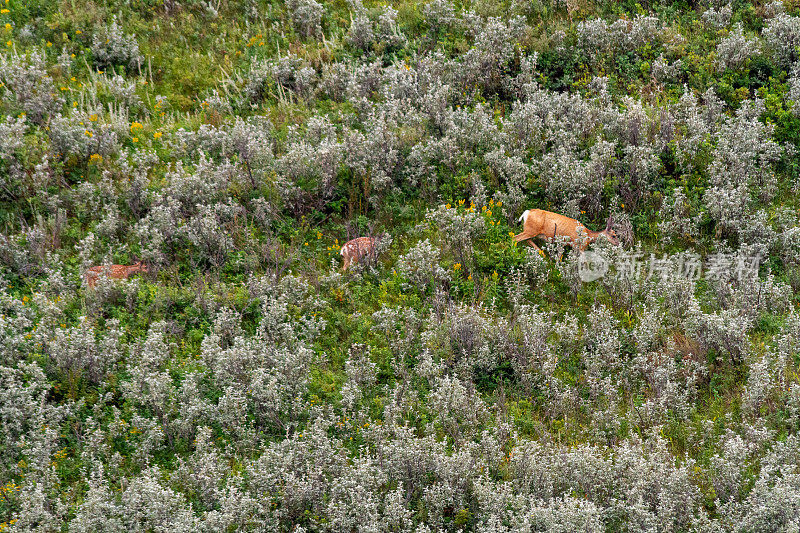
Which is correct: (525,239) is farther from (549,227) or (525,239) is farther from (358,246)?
(358,246)

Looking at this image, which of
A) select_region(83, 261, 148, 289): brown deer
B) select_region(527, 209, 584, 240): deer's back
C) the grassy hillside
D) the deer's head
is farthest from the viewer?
select_region(527, 209, 584, 240): deer's back

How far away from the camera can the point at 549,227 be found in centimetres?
895

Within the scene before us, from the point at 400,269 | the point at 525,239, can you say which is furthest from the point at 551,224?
the point at 400,269

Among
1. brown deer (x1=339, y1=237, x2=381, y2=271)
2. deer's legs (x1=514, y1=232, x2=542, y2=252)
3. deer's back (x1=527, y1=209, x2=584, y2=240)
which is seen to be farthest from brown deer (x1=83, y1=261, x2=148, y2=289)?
deer's back (x1=527, y1=209, x2=584, y2=240)

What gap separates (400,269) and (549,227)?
181cm

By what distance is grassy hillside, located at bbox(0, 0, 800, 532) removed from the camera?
628 centimetres

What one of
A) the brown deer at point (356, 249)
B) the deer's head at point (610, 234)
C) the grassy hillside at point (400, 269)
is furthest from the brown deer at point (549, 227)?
the brown deer at point (356, 249)

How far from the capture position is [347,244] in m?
8.80

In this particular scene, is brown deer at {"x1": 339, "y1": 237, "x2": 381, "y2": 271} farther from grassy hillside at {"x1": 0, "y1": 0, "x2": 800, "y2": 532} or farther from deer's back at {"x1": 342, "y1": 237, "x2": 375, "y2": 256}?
grassy hillside at {"x1": 0, "y1": 0, "x2": 800, "y2": 532}

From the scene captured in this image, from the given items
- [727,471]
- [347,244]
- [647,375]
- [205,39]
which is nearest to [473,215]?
[347,244]

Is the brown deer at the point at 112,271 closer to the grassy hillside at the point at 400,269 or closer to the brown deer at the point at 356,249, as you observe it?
the grassy hillside at the point at 400,269

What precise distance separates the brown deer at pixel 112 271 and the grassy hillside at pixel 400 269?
14cm

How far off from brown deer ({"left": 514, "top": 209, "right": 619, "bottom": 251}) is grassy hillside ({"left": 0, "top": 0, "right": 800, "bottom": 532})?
147mm

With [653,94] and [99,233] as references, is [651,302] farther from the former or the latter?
[99,233]
